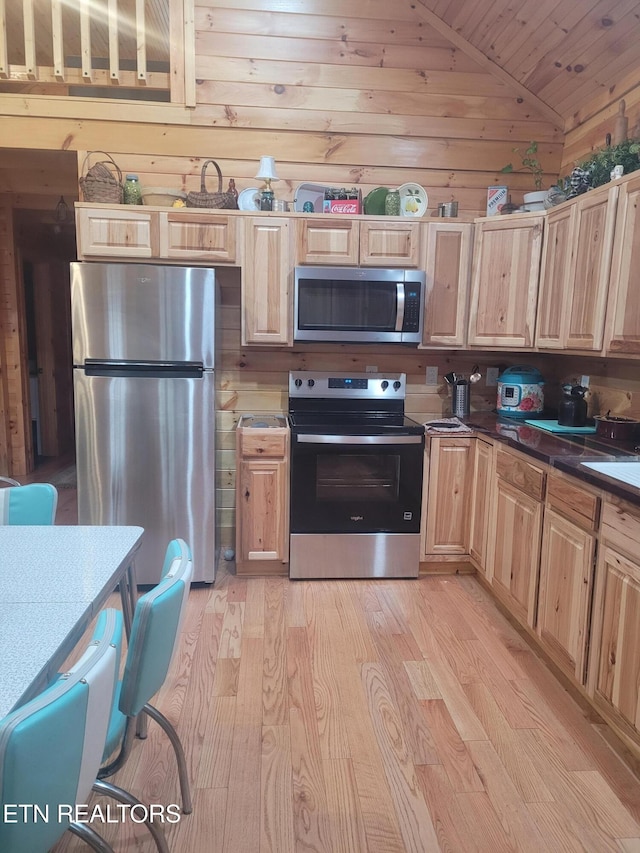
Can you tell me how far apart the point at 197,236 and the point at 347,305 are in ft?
2.97

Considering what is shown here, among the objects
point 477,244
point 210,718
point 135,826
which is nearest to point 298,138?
point 477,244

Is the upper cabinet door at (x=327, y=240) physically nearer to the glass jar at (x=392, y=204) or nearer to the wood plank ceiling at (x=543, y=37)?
the glass jar at (x=392, y=204)

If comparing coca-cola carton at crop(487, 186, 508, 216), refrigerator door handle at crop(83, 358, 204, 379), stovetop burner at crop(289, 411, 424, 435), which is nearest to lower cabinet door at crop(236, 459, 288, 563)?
stovetop burner at crop(289, 411, 424, 435)

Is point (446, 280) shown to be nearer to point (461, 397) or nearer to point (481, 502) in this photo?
point (461, 397)

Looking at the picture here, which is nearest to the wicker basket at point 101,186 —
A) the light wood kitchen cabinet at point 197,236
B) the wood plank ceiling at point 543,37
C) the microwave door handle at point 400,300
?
the light wood kitchen cabinet at point 197,236

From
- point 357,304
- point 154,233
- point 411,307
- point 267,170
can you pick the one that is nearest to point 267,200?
point 267,170

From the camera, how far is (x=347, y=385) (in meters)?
3.56

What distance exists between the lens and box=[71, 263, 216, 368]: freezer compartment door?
2.83 meters

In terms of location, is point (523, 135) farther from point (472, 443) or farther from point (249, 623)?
point (249, 623)

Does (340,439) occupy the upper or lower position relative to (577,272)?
lower

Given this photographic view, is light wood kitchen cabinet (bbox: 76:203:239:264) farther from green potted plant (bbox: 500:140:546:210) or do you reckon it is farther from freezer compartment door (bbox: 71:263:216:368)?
green potted plant (bbox: 500:140:546:210)

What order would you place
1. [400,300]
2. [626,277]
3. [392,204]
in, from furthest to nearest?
[392,204] → [400,300] → [626,277]

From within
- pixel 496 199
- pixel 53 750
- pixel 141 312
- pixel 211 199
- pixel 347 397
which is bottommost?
pixel 53 750

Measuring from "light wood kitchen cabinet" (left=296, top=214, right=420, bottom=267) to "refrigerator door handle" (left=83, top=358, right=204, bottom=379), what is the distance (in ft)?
2.88
